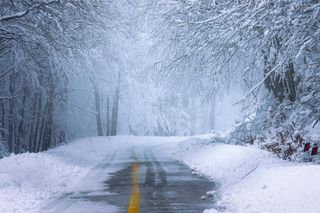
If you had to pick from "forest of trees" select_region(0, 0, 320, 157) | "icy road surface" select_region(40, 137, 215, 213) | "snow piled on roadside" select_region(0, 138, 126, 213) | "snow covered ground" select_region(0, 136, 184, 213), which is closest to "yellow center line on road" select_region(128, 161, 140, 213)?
"icy road surface" select_region(40, 137, 215, 213)

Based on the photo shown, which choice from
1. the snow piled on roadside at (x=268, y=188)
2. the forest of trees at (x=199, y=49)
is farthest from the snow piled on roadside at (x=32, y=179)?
the snow piled on roadside at (x=268, y=188)

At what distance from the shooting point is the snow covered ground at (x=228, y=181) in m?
8.25

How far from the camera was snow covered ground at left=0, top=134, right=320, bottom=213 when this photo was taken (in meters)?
8.25

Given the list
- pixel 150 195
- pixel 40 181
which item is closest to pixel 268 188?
pixel 150 195

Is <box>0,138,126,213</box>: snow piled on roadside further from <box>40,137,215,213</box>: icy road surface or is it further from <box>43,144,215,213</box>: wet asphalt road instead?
<box>43,144,215,213</box>: wet asphalt road

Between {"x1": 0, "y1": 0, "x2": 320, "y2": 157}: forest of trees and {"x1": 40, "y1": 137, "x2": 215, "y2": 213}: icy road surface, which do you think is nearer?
{"x1": 40, "y1": 137, "x2": 215, "y2": 213}: icy road surface

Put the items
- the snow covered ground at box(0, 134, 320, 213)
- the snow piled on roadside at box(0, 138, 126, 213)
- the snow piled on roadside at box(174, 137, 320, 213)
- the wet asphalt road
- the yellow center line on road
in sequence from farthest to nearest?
1. the snow piled on roadside at box(0, 138, 126, 213)
2. the wet asphalt road
3. the yellow center line on road
4. the snow covered ground at box(0, 134, 320, 213)
5. the snow piled on roadside at box(174, 137, 320, 213)

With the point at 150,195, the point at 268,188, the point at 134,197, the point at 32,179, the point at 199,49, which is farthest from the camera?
the point at 32,179

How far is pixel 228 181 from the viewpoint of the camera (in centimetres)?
1210

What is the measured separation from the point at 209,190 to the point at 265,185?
7.09ft

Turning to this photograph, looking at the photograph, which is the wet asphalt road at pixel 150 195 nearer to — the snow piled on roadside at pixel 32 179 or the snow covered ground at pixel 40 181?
the snow covered ground at pixel 40 181

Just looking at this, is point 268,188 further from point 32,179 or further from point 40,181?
point 32,179

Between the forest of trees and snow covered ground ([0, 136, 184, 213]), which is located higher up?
the forest of trees

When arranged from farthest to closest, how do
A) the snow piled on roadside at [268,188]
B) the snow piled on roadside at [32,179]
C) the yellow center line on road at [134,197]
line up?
the snow piled on roadside at [32,179] < the yellow center line on road at [134,197] < the snow piled on roadside at [268,188]
